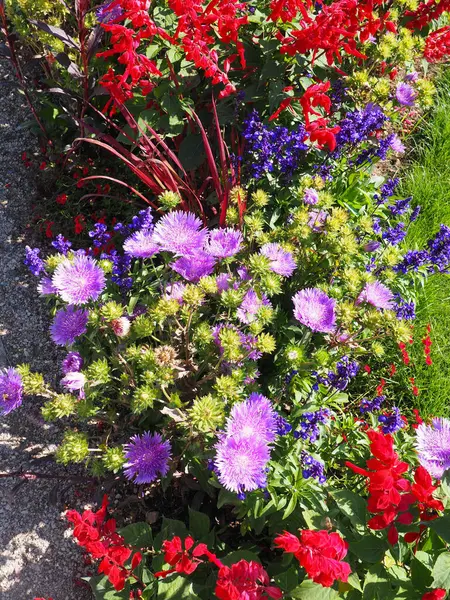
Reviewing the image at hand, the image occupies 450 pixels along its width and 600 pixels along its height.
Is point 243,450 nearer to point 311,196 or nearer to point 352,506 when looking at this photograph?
point 352,506

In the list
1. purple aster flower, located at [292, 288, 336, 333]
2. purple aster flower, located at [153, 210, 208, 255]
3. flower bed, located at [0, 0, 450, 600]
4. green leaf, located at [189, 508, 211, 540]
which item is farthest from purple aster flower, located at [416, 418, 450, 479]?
purple aster flower, located at [153, 210, 208, 255]

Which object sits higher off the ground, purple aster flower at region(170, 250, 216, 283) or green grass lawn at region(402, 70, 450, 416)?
purple aster flower at region(170, 250, 216, 283)

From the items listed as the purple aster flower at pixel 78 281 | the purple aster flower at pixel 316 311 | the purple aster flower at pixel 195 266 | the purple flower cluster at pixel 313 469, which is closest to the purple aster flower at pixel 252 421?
the purple flower cluster at pixel 313 469

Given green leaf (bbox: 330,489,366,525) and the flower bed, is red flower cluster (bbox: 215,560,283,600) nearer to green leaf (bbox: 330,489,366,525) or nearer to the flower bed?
the flower bed

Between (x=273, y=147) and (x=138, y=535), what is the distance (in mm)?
1298

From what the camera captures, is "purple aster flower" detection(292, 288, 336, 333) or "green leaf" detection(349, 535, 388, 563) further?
"purple aster flower" detection(292, 288, 336, 333)

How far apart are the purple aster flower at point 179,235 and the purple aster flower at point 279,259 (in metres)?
0.19

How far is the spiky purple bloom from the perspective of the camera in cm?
159

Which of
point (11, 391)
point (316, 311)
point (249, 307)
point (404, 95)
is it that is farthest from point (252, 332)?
point (404, 95)

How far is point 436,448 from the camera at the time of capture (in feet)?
4.54

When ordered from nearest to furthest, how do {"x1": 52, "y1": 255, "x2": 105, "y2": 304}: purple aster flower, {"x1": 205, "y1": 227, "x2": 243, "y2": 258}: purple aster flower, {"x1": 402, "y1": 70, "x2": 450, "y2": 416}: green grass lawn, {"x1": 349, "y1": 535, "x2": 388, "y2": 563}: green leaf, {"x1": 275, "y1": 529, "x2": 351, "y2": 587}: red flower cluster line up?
{"x1": 275, "y1": 529, "x2": 351, "y2": 587}: red flower cluster
{"x1": 349, "y1": 535, "x2": 388, "y2": 563}: green leaf
{"x1": 52, "y1": 255, "x2": 105, "y2": 304}: purple aster flower
{"x1": 205, "y1": 227, "x2": 243, "y2": 258}: purple aster flower
{"x1": 402, "y1": 70, "x2": 450, "y2": 416}: green grass lawn

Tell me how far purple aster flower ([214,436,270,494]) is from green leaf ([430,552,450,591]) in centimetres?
41

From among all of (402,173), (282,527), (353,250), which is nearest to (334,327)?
(353,250)

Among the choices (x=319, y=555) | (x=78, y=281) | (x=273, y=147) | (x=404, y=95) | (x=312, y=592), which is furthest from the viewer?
(x=404, y=95)
